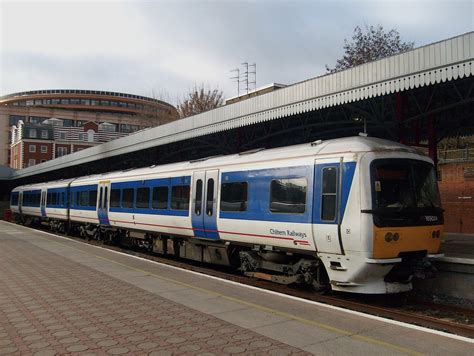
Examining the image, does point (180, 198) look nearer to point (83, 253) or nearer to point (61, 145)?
point (83, 253)

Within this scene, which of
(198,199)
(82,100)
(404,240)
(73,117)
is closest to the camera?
(404,240)

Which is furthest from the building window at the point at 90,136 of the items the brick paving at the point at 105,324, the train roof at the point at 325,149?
the brick paving at the point at 105,324

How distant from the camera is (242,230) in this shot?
1037 cm

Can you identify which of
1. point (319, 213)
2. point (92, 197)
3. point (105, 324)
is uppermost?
point (92, 197)

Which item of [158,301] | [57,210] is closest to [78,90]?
[57,210]

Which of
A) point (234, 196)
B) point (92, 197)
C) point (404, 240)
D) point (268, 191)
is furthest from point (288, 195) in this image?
point (92, 197)

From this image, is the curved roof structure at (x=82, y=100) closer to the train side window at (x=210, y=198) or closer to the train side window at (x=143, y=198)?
the train side window at (x=143, y=198)

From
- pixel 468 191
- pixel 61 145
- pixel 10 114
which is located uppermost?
pixel 10 114

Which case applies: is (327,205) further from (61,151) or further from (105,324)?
(61,151)

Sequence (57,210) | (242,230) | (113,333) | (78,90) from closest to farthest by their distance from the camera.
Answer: (113,333) < (242,230) < (57,210) < (78,90)

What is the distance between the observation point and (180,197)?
42.8ft

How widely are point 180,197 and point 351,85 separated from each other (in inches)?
214

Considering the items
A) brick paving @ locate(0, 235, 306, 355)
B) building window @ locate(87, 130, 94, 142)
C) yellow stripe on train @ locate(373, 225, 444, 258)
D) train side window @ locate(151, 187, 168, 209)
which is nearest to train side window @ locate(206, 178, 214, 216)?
train side window @ locate(151, 187, 168, 209)

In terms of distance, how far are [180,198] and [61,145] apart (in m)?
78.9
